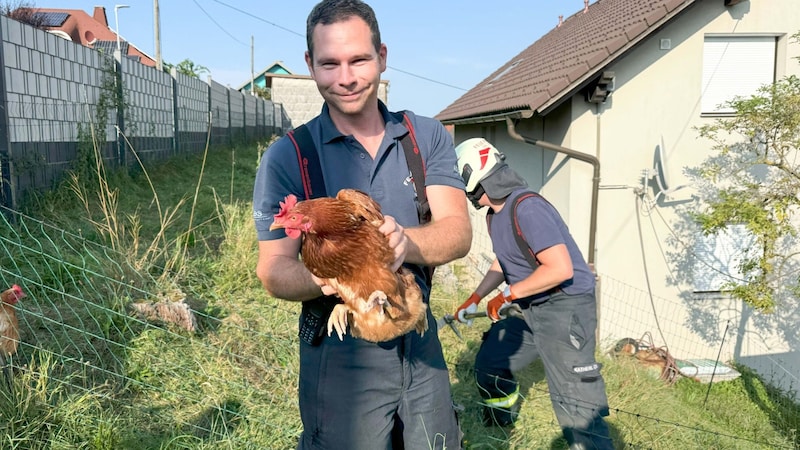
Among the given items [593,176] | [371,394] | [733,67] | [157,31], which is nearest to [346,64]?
[371,394]

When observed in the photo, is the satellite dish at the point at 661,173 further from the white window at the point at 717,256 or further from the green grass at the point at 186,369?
the green grass at the point at 186,369

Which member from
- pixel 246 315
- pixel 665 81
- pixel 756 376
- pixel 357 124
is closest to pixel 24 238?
pixel 246 315

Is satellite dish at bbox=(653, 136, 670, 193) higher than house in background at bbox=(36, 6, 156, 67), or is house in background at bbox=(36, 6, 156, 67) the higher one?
house in background at bbox=(36, 6, 156, 67)

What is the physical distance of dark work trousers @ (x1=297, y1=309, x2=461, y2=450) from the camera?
77.5 inches

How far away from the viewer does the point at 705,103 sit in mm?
7992

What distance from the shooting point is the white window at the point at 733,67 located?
7.99 m

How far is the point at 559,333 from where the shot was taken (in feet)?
11.2

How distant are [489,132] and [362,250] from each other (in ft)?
34.2

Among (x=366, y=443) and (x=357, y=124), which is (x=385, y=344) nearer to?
(x=366, y=443)

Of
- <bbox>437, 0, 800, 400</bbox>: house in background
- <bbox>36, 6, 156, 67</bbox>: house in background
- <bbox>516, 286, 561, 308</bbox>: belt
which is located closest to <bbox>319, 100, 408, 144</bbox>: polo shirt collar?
<bbox>516, 286, 561, 308</bbox>: belt

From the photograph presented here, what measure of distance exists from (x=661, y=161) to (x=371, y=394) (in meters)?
6.85

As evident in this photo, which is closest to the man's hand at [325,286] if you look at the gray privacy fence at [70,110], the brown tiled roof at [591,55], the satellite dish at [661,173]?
the gray privacy fence at [70,110]

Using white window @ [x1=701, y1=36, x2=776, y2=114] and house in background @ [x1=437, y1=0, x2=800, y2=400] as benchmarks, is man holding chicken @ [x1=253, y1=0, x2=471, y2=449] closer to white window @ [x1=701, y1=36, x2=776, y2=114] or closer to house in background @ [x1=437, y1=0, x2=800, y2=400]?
house in background @ [x1=437, y1=0, x2=800, y2=400]

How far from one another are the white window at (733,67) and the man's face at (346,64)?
24.8ft
